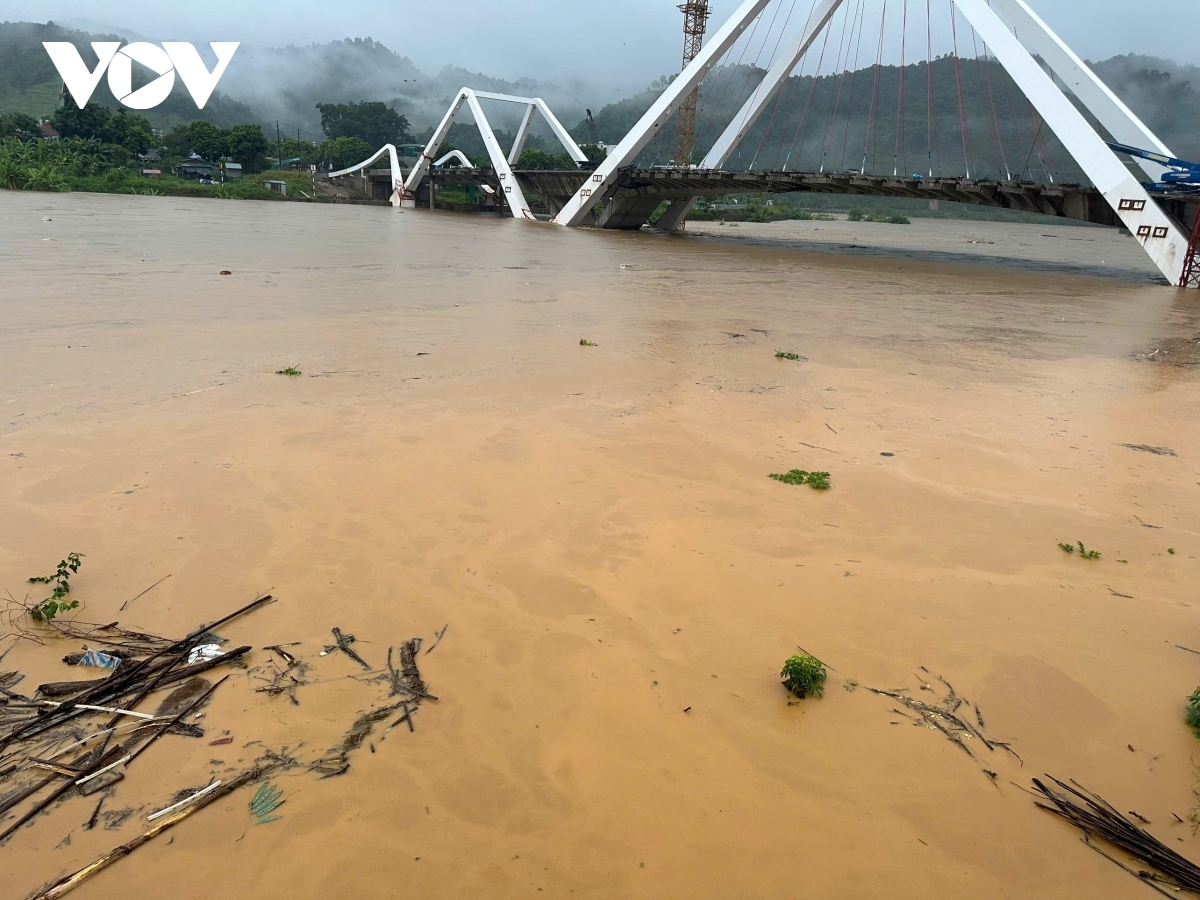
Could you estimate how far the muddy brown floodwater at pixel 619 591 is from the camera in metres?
2.38

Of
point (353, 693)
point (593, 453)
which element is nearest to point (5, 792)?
point (353, 693)

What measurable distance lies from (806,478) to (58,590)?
4.12 meters

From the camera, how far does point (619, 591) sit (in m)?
3.76

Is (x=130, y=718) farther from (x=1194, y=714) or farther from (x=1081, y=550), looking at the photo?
(x=1081, y=550)

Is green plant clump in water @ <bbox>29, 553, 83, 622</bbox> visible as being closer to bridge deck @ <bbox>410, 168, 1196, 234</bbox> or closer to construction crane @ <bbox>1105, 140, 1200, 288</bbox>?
construction crane @ <bbox>1105, 140, 1200, 288</bbox>

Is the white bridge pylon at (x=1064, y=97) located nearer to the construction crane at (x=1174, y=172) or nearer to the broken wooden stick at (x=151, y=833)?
the construction crane at (x=1174, y=172)

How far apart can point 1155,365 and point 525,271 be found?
12.5 meters

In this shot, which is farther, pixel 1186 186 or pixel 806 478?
pixel 1186 186

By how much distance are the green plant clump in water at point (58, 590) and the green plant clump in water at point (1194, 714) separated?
4.44m

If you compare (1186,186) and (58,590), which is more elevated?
(1186,186)

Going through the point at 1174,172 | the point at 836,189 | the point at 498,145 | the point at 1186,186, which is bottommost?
the point at 836,189

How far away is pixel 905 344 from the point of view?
1106cm

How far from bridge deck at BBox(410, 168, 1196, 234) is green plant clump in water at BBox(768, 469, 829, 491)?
25903 mm

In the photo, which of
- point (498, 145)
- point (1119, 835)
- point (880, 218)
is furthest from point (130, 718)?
point (880, 218)
